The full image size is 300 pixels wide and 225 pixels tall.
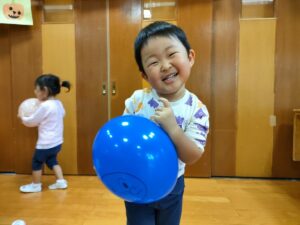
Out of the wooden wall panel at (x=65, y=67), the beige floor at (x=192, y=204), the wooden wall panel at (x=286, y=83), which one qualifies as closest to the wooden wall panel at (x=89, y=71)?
the wooden wall panel at (x=65, y=67)

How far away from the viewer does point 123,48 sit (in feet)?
9.76

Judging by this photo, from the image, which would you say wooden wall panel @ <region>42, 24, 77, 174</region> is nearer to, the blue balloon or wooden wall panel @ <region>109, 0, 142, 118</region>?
wooden wall panel @ <region>109, 0, 142, 118</region>

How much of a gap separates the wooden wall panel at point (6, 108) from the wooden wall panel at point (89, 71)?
2.54 feet

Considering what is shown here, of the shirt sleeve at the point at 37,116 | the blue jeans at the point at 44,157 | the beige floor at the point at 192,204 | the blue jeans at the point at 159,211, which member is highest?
the shirt sleeve at the point at 37,116

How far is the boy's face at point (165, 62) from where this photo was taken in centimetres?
91

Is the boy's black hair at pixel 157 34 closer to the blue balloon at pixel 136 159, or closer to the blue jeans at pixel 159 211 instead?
the blue balloon at pixel 136 159

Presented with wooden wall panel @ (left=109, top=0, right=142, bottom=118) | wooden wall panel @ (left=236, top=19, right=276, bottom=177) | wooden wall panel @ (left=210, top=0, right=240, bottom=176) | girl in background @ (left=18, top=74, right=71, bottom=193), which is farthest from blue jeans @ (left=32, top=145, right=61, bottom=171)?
wooden wall panel @ (left=236, top=19, right=276, bottom=177)

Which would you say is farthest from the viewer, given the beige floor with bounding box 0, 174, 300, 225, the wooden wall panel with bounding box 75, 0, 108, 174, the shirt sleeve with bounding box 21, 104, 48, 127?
the wooden wall panel with bounding box 75, 0, 108, 174

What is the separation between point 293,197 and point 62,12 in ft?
9.39

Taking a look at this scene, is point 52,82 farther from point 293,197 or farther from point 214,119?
point 293,197

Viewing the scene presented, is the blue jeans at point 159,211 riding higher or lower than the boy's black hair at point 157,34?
lower

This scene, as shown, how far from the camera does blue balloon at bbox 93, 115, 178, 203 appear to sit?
0.84 metres

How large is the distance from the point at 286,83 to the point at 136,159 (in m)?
2.55

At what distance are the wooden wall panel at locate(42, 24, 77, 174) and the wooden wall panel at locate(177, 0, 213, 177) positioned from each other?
117 centimetres
